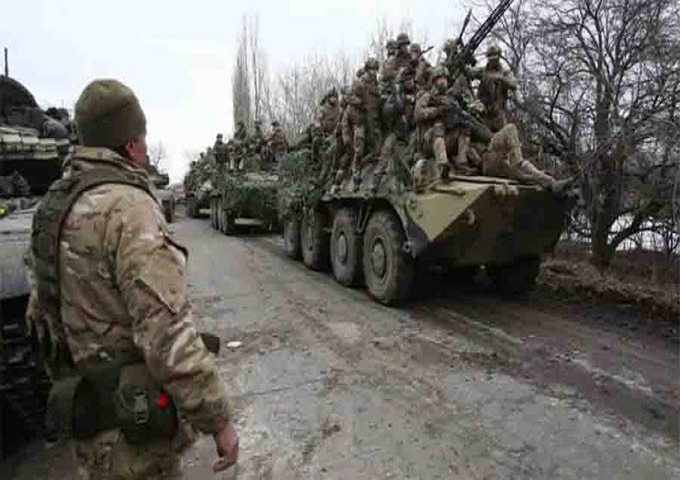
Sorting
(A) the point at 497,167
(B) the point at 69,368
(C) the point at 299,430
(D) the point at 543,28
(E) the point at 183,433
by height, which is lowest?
(C) the point at 299,430

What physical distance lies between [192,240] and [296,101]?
17.9m

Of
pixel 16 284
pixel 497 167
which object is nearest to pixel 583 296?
pixel 497 167

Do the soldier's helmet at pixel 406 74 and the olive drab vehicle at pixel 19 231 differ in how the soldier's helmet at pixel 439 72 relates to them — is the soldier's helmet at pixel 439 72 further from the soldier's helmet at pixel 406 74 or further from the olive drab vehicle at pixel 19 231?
the olive drab vehicle at pixel 19 231

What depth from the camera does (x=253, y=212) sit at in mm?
15891

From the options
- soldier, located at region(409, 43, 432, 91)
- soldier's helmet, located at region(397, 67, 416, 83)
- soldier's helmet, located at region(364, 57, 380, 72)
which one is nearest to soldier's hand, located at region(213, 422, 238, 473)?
soldier, located at region(409, 43, 432, 91)

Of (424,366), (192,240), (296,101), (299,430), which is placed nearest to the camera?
(299,430)

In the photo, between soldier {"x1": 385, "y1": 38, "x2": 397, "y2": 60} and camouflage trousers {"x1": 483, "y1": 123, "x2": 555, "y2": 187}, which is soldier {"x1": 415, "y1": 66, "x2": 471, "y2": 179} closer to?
camouflage trousers {"x1": 483, "y1": 123, "x2": 555, "y2": 187}

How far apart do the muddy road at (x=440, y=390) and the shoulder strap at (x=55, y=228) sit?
199cm

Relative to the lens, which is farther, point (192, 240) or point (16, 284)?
point (192, 240)

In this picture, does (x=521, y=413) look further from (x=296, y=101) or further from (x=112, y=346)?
(x=296, y=101)

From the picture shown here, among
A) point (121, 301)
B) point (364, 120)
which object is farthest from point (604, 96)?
point (121, 301)

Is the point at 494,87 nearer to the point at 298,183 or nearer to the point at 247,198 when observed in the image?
the point at 298,183

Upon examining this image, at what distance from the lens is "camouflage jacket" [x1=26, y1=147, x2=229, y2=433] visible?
1.88 metres

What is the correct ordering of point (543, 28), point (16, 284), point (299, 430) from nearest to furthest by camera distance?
1. point (16, 284)
2. point (299, 430)
3. point (543, 28)
